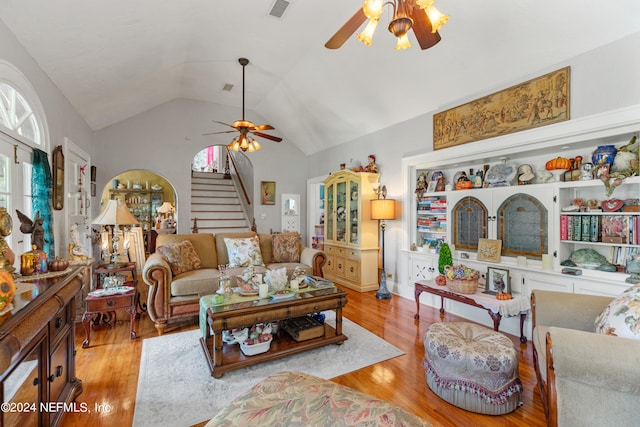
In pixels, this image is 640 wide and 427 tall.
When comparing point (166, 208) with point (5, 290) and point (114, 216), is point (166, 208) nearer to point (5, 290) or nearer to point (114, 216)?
point (114, 216)

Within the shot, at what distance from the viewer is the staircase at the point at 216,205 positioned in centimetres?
708

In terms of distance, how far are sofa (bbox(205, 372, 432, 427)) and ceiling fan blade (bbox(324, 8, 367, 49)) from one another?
201 centimetres

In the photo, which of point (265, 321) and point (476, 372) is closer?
point (476, 372)

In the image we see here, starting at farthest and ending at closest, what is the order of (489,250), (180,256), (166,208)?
(166,208) → (180,256) → (489,250)

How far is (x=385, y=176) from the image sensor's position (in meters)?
5.03

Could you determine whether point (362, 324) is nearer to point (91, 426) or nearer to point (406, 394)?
point (406, 394)

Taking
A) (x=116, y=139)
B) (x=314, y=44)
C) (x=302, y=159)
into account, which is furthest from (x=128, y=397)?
(x=302, y=159)

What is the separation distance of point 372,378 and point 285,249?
2.54m

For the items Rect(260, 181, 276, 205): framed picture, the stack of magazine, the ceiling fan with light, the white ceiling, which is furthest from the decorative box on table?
Rect(260, 181, 276, 205): framed picture

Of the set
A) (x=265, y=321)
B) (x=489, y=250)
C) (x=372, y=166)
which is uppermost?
(x=372, y=166)

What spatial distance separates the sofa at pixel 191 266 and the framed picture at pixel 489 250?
2057 mm

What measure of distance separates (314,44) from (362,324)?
3.66 metres

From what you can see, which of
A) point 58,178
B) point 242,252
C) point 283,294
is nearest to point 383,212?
point 242,252

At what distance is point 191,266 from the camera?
12.7 feet
